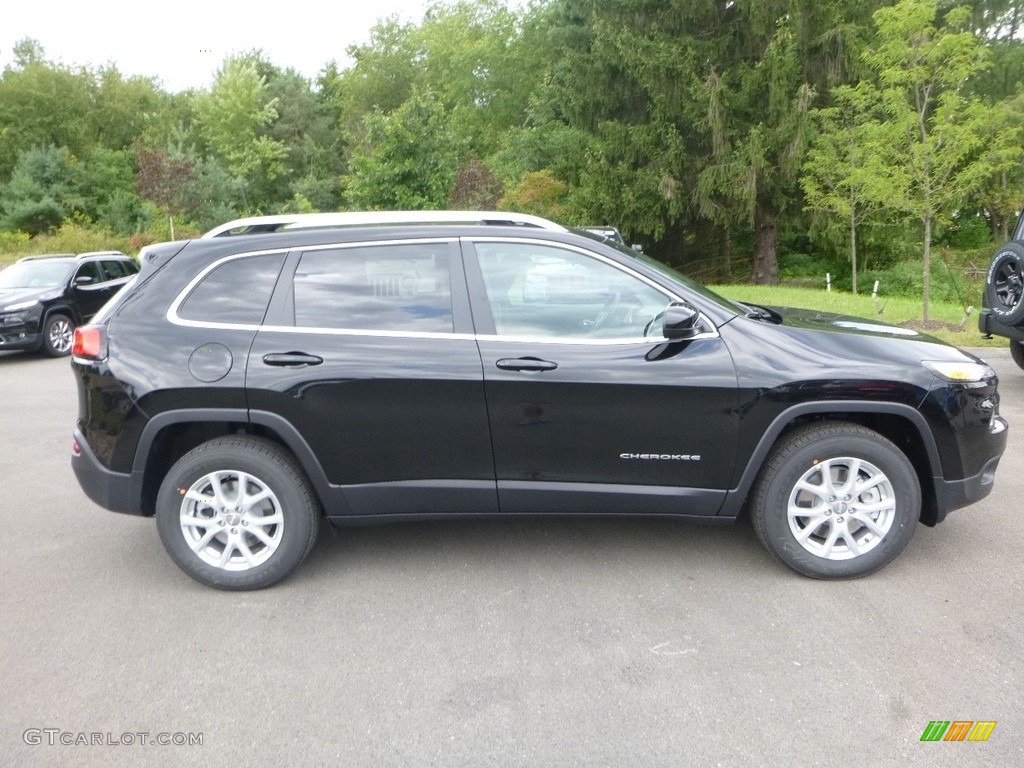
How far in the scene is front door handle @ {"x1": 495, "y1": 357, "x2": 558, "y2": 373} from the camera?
14.1 feet

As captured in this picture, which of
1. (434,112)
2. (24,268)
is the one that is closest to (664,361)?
(24,268)

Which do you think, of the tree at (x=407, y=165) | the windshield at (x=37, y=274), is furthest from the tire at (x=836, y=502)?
the tree at (x=407, y=165)

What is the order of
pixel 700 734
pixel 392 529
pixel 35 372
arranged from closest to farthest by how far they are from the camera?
pixel 700 734 < pixel 392 529 < pixel 35 372

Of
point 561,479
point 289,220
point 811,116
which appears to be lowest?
point 561,479

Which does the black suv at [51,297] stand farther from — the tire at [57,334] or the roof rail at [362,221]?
the roof rail at [362,221]

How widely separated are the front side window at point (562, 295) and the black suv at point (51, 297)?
435 inches

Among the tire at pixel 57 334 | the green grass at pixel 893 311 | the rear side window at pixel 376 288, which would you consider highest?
the rear side window at pixel 376 288

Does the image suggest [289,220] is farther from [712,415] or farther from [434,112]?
[434,112]

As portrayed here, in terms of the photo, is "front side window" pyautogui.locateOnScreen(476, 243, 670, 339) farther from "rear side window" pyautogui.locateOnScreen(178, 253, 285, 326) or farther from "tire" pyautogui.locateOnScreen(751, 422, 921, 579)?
"rear side window" pyautogui.locateOnScreen(178, 253, 285, 326)

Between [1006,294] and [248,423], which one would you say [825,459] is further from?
[1006,294]

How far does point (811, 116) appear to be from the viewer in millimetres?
25203

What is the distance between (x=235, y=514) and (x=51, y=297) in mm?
11310

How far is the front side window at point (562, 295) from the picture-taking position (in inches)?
173

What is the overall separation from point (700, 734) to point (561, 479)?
150cm
